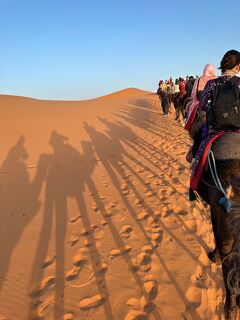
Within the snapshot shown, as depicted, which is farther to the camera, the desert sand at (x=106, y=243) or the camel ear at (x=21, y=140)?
the camel ear at (x=21, y=140)

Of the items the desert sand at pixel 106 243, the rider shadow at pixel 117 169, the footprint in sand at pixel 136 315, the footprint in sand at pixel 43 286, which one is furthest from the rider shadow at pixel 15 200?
the footprint in sand at pixel 136 315

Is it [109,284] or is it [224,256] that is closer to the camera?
[224,256]

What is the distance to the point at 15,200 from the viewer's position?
331 inches

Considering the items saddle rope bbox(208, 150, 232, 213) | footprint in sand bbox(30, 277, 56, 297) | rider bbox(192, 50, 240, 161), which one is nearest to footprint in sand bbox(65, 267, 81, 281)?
footprint in sand bbox(30, 277, 56, 297)

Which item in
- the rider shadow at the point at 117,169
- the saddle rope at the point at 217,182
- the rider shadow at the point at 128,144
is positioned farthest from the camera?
the rider shadow at the point at 117,169

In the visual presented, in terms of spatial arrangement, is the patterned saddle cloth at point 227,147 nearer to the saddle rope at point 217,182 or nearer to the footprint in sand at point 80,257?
the saddle rope at point 217,182

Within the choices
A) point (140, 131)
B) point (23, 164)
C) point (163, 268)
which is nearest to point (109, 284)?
point (163, 268)

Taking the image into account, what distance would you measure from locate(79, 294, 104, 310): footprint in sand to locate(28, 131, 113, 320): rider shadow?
8 centimetres

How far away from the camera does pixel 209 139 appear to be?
367 cm

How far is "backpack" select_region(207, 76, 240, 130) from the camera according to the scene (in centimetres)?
350

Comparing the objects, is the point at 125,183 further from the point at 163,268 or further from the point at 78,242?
the point at 163,268

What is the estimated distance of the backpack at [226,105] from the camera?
11.5 ft

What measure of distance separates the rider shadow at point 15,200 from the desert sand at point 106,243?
0.9 inches

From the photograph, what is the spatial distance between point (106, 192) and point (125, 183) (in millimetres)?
767
